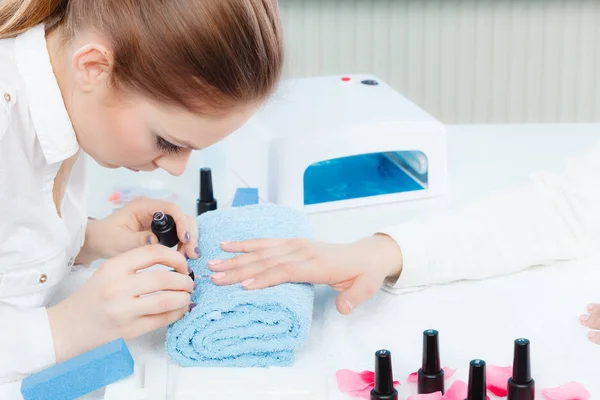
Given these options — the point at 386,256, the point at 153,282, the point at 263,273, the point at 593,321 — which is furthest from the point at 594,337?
the point at 153,282

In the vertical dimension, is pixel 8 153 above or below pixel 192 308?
above

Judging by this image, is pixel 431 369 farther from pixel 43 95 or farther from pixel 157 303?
pixel 43 95

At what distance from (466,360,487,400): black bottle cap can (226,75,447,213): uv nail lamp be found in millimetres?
547

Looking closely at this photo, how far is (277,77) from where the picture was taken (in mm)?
908

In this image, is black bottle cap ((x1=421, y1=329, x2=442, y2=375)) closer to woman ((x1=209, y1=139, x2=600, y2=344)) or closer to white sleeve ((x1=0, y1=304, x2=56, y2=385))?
woman ((x1=209, y1=139, x2=600, y2=344))

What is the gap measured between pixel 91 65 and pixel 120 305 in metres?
0.23

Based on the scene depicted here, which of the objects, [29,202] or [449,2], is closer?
[29,202]

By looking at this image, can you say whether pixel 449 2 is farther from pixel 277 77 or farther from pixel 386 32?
pixel 277 77

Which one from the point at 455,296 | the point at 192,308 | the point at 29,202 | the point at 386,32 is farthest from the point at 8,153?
the point at 386,32

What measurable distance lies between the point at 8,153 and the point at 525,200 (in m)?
0.64

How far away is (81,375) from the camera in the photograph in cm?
81

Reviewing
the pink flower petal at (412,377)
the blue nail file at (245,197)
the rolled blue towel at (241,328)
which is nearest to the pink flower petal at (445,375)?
the pink flower petal at (412,377)

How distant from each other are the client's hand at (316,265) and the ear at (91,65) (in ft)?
0.75

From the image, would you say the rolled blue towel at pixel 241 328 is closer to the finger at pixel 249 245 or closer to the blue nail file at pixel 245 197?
the finger at pixel 249 245
